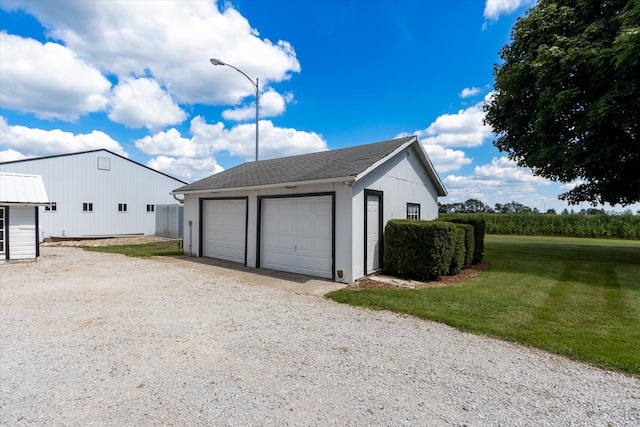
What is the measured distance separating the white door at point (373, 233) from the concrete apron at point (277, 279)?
1.34 meters

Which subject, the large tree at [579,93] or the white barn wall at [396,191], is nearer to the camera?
the white barn wall at [396,191]

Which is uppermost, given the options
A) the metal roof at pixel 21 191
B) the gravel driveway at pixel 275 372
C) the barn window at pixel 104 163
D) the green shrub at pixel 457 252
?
the barn window at pixel 104 163

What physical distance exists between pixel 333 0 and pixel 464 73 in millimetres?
6315

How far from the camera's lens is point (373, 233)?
336 inches

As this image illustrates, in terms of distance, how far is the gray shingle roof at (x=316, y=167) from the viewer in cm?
814

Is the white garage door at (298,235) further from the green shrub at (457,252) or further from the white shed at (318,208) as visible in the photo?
the green shrub at (457,252)

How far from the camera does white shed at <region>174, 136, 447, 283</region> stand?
7.80 m

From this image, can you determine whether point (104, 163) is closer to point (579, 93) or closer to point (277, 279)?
point (277, 279)

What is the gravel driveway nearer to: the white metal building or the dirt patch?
the dirt patch

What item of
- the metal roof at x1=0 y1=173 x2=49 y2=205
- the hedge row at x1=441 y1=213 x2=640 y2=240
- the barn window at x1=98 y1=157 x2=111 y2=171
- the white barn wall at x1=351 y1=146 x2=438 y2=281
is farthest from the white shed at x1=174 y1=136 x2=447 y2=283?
the hedge row at x1=441 y1=213 x2=640 y2=240

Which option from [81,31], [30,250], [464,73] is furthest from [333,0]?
[30,250]

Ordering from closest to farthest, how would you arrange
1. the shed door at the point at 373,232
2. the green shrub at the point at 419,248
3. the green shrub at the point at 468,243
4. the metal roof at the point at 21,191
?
the green shrub at the point at 419,248 → the shed door at the point at 373,232 → the green shrub at the point at 468,243 → the metal roof at the point at 21,191

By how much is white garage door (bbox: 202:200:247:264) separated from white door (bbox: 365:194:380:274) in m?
4.45

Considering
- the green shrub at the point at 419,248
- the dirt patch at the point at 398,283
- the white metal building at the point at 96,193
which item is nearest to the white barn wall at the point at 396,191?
the dirt patch at the point at 398,283
